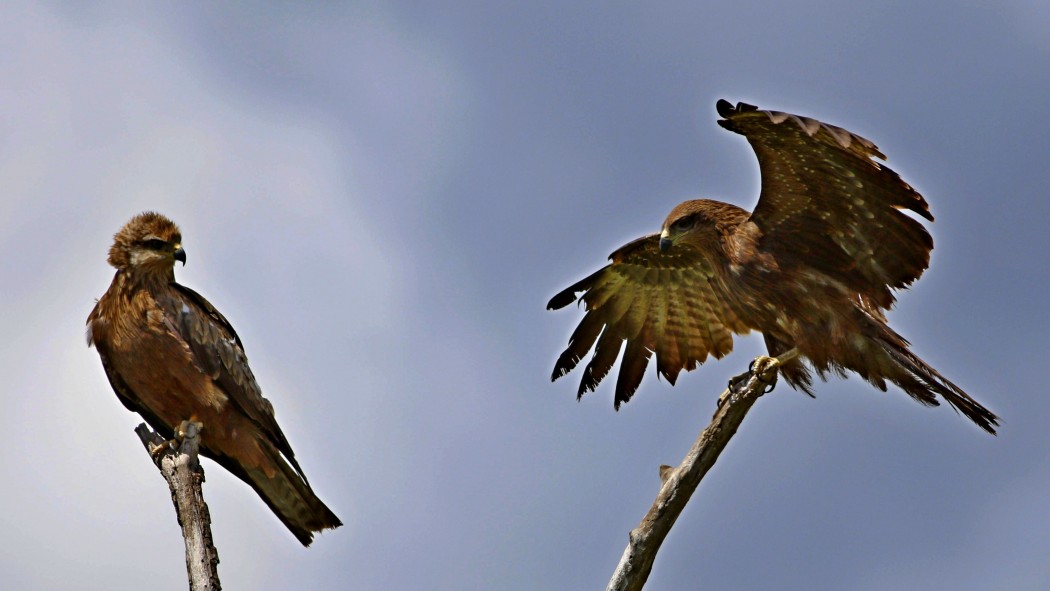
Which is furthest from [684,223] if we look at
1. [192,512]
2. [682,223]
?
[192,512]

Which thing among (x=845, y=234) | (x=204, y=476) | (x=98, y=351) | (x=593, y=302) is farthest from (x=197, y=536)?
(x=845, y=234)

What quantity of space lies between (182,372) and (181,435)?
46 cm

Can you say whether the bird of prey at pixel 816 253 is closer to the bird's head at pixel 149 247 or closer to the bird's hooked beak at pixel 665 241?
the bird's hooked beak at pixel 665 241

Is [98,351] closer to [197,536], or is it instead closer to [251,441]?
[251,441]

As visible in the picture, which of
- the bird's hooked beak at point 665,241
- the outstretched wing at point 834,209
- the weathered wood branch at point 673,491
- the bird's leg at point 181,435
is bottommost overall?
the weathered wood branch at point 673,491

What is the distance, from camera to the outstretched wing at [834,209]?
672 centimetres

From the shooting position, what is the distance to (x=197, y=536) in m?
5.50

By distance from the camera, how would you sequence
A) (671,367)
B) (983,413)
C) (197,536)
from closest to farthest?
(197,536)
(983,413)
(671,367)

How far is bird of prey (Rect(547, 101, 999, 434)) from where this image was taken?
675 centimetres

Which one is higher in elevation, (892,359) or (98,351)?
(98,351)

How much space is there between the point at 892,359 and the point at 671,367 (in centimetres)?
171

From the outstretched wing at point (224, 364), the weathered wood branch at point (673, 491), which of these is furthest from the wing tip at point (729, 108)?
the outstretched wing at point (224, 364)

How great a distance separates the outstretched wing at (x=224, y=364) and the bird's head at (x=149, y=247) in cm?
19

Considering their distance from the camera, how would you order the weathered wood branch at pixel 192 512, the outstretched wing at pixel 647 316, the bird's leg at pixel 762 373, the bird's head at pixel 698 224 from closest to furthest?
1. the weathered wood branch at pixel 192 512
2. the bird's leg at pixel 762 373
3. the bird's head at pixel 698 224
4. the outstretched wing at pixel 647 316
